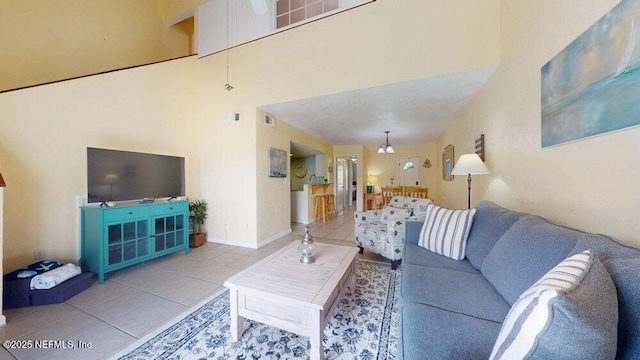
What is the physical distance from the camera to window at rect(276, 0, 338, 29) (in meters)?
3.33

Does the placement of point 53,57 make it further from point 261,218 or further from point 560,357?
point 560,357

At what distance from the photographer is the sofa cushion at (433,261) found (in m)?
1.58

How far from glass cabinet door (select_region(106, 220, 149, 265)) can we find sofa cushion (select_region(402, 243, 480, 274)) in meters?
2.98

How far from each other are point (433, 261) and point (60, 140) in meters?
4.03

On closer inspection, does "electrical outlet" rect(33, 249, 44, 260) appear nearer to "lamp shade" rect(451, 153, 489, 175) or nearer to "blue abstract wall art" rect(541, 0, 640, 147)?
"lamp shade" rect(451, 153, 489, 175)

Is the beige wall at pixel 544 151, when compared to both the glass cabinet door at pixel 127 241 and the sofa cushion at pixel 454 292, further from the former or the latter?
the glass cabinet door at pixel 127 241

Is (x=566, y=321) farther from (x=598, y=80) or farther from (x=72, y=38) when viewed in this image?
(x=72, y=38)

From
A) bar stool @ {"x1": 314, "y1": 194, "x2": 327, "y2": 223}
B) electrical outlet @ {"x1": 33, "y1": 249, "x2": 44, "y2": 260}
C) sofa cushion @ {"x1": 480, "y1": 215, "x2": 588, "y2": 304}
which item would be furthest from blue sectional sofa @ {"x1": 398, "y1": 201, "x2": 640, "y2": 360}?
bar stool @ {"x1": 314, "y1": 194, "x2": 327, "y2": 223}

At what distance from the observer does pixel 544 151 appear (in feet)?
5.20

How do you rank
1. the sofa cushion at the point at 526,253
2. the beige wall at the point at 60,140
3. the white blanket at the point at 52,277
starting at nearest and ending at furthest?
1. the sofa cushion at the point at 526,253
2. the white blanket at the point at 52,277
3. the beige wall at the point at 60,140

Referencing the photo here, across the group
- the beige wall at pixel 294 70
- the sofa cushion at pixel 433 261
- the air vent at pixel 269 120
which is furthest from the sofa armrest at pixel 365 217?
the air vent at pixel 269 120

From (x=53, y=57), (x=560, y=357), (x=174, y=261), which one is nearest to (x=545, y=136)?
(x=560, y=357)

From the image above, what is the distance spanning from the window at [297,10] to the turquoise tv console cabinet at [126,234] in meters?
3.34

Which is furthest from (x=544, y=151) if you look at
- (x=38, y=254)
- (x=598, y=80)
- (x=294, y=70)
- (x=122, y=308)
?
(x=38, y=254)
